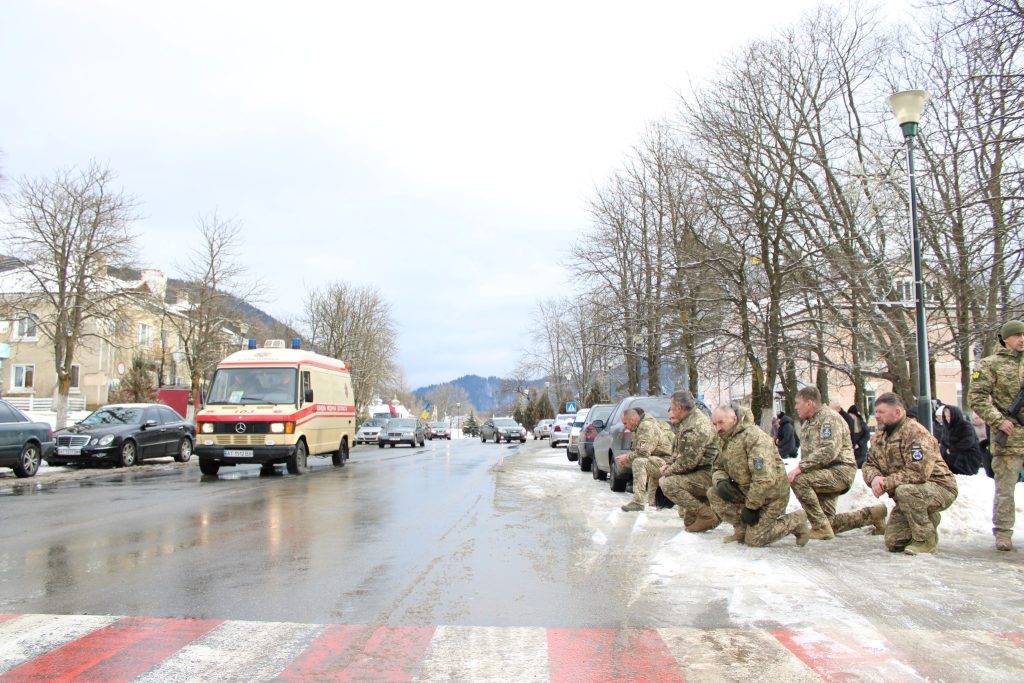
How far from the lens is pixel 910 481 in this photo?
7.30 meters

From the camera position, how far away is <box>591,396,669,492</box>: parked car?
532 inches

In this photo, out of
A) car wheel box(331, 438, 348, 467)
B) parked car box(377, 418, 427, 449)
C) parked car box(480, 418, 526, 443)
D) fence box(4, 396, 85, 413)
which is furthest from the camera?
parked car box(480, 418, 526, 443)

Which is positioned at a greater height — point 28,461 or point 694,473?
point 694,473

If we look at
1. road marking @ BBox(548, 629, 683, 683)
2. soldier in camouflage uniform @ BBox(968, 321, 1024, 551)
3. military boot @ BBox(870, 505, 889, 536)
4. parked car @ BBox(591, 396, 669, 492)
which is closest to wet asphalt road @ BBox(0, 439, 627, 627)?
road marking @ BBox(548, 629, 683, 683)

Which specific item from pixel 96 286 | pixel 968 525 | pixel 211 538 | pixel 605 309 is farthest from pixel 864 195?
pixel 96 286

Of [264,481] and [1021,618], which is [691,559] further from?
[264,481]

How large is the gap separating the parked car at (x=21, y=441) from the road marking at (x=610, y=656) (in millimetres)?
15091

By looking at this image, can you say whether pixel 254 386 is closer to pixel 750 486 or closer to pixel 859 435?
pixel 859 435

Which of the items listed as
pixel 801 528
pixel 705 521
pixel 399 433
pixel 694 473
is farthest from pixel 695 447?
pixel 399 433

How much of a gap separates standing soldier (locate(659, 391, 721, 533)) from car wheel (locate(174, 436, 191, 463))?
17983mm

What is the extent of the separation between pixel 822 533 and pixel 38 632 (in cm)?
654

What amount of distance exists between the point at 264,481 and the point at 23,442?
4.98 m

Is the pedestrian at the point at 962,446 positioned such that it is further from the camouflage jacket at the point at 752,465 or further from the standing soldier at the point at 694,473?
the camouflage jacket at the point at 752,465

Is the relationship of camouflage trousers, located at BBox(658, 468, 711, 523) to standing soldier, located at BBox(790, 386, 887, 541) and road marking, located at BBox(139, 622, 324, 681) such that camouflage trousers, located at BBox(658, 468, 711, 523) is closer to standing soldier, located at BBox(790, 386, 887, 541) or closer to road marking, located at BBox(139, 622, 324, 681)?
standing soldier, located at BBox(790, 386, 887, 541)
